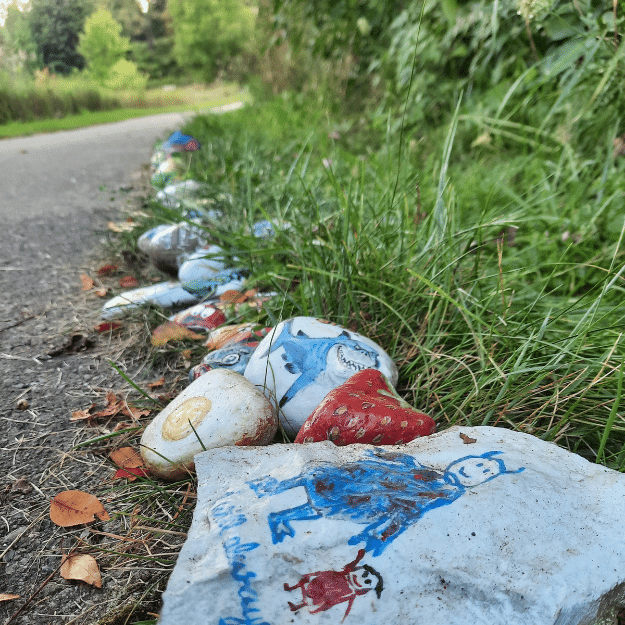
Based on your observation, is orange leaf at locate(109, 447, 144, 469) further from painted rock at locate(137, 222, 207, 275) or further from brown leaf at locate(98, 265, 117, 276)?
brown leaf at locate(98, 265, 117, 276)

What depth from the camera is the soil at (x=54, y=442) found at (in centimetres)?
92

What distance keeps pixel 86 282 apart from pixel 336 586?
6.33 ft

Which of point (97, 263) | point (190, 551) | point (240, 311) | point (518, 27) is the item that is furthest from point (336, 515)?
point (518, 27)

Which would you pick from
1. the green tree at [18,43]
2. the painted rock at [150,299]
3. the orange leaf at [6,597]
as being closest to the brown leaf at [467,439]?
the orange leaf at [6,597]

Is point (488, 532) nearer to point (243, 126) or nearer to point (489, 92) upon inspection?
point (489, 92)

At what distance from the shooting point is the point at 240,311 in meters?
1.75

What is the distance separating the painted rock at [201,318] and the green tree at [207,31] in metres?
29.7

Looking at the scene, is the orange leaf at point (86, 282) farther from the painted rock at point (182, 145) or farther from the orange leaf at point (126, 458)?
the painted rock at point (182, 145)

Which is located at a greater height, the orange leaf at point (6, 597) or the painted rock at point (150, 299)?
the painted rock at point (150, 299)

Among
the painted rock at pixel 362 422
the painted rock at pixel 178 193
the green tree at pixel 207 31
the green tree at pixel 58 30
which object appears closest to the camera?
the painted rock at pixel 362 422

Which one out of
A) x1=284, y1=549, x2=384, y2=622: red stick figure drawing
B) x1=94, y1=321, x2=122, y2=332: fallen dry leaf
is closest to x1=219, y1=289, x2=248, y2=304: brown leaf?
x1=94, y1=321, x2=122, y2=332: fallen dry leaf

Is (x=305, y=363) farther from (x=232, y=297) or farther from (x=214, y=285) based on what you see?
(x=214, y=285)

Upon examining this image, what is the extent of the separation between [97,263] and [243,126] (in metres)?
3.10

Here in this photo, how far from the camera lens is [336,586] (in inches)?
28.7
